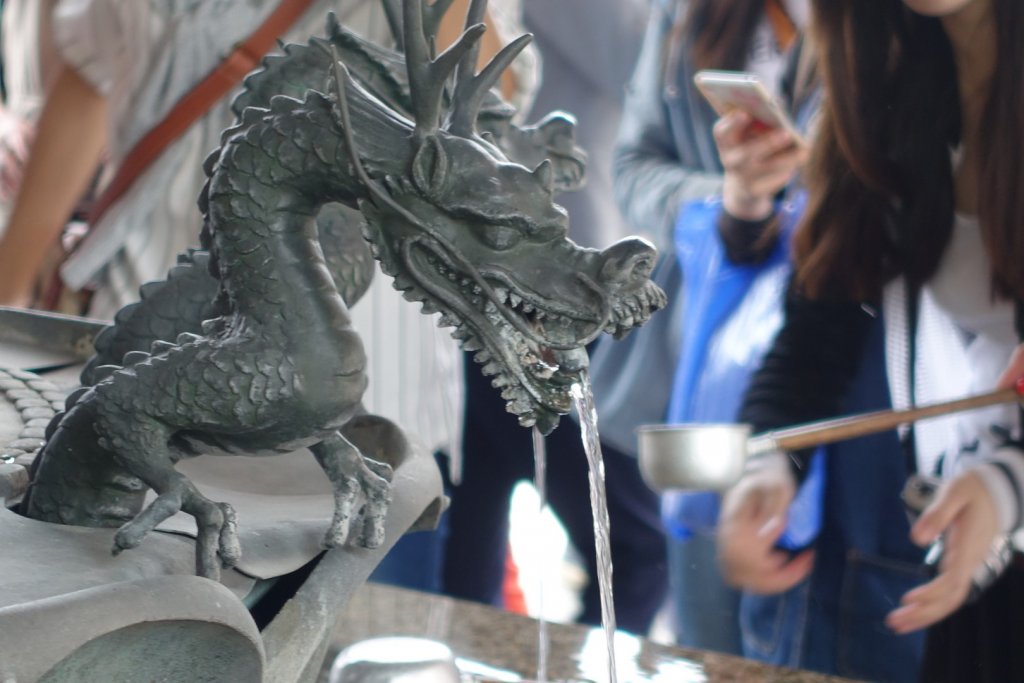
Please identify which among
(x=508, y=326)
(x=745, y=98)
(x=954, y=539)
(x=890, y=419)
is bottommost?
(x=954, y=539)

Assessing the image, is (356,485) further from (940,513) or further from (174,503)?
(940,513)

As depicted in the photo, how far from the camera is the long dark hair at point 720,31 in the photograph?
2.69 metres

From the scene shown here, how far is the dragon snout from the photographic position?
0.61 m

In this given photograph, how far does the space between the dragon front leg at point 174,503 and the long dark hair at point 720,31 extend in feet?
7.64

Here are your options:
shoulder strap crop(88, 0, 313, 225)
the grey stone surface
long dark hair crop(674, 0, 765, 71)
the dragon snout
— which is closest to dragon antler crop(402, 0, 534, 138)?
the dragon snout

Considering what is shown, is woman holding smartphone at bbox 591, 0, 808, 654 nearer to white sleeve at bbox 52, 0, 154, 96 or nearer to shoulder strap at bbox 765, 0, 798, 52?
shoulder strap at bbox 765, 0, 798, 52

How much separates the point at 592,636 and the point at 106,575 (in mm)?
965

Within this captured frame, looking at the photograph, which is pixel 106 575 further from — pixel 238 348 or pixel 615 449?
pixel 615 449

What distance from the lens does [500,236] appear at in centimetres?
61

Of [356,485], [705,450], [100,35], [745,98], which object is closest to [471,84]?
A: [356,485]

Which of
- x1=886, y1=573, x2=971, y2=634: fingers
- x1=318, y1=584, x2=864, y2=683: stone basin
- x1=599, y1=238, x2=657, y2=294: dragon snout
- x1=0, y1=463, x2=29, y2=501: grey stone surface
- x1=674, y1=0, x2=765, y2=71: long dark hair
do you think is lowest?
x1=886, y1=573, x2=971, y2=634: fingers

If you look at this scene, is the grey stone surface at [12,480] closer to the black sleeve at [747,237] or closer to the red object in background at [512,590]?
the black sleeve at [747,237]

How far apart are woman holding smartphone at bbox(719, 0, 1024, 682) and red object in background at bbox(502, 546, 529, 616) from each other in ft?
3.13

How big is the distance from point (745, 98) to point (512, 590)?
166 cm
